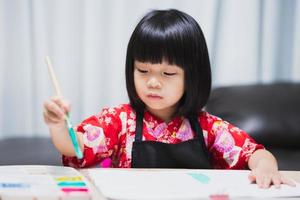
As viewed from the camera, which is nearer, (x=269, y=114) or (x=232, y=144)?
(x=232, y=144)

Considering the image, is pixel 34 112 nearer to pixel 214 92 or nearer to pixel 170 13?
pixel 214 92

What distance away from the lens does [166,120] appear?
50.9 inches

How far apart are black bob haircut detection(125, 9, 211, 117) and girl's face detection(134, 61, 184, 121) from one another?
0.02 m

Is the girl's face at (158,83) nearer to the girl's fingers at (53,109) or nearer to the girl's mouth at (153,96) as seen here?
the girl's mouth at (153,96)

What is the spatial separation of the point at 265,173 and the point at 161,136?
32 cm

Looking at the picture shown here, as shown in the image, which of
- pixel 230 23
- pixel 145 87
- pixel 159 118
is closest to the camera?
pixel 145 87

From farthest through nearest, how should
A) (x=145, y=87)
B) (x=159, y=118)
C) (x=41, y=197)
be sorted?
(x=159, y=118)
(x=145, y=87)
(x=41, y=197)

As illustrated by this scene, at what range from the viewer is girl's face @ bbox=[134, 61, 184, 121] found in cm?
117

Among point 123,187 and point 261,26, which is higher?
point 261,26

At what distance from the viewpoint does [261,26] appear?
238 centimetres

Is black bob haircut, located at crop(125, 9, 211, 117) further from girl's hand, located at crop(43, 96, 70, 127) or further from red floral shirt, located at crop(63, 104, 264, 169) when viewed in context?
girl's hand, located at crop(43, 96, 70, 127)

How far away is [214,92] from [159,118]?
94 centimetres

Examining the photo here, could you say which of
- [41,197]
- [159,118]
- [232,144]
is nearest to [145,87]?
[159,118]

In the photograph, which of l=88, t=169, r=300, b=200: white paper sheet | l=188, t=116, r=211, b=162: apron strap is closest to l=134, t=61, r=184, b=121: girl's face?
l=188, t=116, r=211, b=162: apron strap
